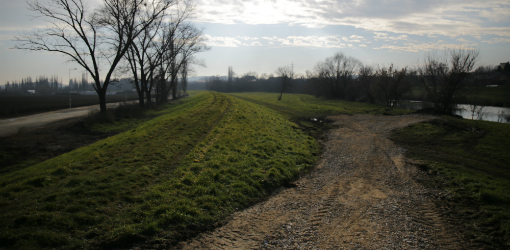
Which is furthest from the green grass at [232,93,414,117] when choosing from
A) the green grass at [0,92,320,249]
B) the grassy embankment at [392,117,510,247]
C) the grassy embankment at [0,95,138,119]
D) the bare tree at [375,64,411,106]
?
the grassy embankment at [0,95,138,119]

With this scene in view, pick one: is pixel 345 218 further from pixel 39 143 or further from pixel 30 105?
pixel 30 105

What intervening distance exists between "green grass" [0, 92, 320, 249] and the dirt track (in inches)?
28.8

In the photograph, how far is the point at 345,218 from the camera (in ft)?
22.4

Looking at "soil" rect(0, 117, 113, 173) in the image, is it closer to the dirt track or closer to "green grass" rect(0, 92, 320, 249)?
"green grass" rect(0, 92, 320, 249)

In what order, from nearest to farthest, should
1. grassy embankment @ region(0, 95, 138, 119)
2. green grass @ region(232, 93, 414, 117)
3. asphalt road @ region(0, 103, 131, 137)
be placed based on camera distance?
asphalt road @ region(0, 103, 131, 137), grassy embankment @ region(0, 95, 138, 119), green grass @ region(232, 93, 414, 117)

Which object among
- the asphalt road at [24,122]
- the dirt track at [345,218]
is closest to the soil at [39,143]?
the asphalt road at [24,122]

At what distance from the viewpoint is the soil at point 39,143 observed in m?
11.4

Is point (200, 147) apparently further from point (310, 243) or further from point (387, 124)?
point (387, 124)

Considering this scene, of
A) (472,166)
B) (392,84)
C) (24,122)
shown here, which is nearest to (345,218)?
(472,166)

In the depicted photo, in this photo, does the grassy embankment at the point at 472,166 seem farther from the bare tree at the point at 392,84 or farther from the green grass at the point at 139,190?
the bare tree at the point at 392,84

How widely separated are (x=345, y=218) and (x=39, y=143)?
16678mm

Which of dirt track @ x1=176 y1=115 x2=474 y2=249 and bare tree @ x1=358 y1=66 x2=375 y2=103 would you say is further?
bare tree @ x1=358 y1=66 x2=375 y2=103

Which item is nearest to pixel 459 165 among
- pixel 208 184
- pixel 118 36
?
pixel 208 184

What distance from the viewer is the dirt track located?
571 centimetres
